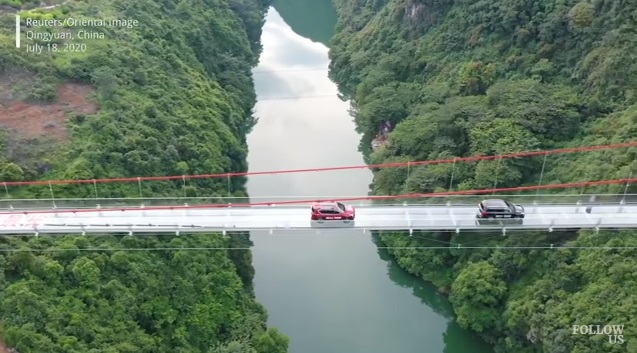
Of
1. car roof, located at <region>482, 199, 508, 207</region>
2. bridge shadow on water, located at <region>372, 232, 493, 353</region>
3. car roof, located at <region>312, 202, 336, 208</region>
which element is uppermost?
car roof, located at <region>312, 202, 336, 208</region>

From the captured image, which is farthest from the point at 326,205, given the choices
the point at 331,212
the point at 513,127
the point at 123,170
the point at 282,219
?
the point at 513,127

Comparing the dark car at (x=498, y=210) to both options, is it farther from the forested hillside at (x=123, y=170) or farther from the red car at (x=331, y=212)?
the forested hillside at (x=123, y=170)

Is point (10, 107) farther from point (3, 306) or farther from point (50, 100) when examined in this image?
point (3, 306)

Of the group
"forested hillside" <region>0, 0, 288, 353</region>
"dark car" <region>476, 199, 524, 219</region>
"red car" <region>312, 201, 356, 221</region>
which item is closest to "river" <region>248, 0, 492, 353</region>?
"red car" <region>312, 201, 356, 221</region>

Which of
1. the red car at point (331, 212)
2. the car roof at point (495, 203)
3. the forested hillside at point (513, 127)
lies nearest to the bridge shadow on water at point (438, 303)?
the forested hillside at point (513, 127)

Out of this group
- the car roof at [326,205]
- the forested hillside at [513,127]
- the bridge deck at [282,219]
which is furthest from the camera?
the forested hillside at [513,127]

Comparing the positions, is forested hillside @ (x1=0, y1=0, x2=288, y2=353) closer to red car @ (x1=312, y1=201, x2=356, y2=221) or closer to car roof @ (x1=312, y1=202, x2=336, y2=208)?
red car @ (x1=312, y1=201, x2=356, y2=221)

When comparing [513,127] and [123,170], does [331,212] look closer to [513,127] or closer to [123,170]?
[123,170]
